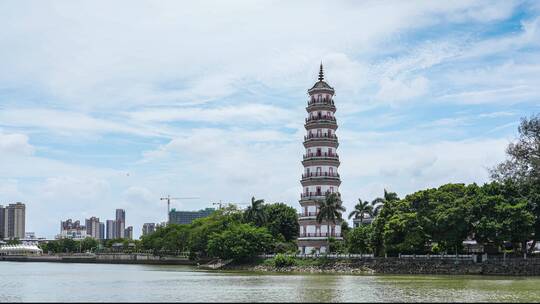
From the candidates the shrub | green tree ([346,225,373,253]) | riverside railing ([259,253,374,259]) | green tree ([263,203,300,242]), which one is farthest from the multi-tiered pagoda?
green tree ([263,203,300,242])

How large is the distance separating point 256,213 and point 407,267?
38616mm

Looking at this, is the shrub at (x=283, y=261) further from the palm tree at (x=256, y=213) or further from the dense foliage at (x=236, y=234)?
the palm tree at (x=256, y=213)

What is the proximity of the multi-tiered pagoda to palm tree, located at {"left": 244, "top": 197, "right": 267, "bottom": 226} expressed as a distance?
36.2 feet

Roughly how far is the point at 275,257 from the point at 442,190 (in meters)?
26.5

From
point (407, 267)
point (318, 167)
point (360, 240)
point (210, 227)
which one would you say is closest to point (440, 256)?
point (407, 267)

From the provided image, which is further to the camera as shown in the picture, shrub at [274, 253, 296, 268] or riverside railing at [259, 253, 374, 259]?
shrub at [274, 253, 296, 268]

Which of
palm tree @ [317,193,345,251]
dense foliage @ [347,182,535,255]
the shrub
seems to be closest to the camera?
dense foliage @ [347,182,535,255]

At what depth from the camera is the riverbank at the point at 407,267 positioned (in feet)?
249

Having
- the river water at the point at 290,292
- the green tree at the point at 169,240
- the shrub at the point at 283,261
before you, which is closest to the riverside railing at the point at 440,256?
the shrub at the point at 283,261

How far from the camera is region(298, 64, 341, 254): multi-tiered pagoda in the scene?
346 feet

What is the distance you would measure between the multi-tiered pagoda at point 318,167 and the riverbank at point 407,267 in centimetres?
899

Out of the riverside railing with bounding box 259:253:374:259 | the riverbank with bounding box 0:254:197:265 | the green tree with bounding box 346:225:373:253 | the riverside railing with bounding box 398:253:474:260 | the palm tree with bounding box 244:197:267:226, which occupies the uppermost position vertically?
the palm tree with bounding box 244:197:267:226

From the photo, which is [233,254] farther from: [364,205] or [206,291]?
[206,291]

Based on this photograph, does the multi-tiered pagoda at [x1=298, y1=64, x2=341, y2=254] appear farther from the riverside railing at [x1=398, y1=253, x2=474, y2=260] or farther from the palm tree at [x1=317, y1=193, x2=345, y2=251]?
the riverside railing at [x1=398, y1=253, x2=474, y2=260]
